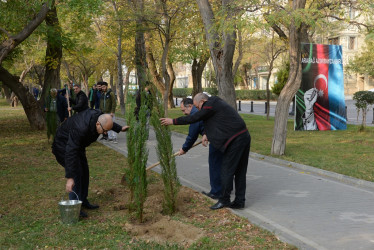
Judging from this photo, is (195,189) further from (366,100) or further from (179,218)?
(366,100)

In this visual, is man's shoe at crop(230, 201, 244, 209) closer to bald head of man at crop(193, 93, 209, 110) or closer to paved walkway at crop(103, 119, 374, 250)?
paved walkway at crop(103, 119, 374, 250)

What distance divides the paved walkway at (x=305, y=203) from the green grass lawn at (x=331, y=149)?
21.1 inches

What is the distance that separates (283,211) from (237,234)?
1.29m

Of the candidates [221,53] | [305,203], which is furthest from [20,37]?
[305,203]

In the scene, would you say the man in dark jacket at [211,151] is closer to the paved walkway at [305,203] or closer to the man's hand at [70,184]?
the paved walkway at [305,203]

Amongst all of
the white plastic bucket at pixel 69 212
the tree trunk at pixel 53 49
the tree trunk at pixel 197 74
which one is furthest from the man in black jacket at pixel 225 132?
the tree trunk at pixel 197 74

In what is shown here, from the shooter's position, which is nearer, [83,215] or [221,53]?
[83,215]

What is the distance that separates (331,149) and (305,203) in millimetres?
6207

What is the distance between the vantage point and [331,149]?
494 inches

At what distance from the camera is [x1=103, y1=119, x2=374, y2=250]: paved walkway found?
5.18 m

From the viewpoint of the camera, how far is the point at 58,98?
13.2m

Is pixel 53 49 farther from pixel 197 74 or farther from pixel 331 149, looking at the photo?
pixel 197 74

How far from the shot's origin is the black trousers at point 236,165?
20.4ft

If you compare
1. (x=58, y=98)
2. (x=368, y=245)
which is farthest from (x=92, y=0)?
(x=368, y=245)
